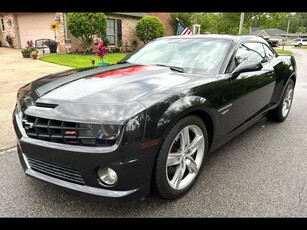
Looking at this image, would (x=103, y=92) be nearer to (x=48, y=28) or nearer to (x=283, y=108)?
(x=283, y=108)

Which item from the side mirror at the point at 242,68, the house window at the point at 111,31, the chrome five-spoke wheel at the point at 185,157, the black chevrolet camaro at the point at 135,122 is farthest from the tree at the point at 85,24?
the chrome five-spoke wheel at the point at 185,157

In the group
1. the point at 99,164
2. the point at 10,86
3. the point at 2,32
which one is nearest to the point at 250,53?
the point at 99,164

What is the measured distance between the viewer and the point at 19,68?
10305 millimetres

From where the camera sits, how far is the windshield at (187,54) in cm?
308

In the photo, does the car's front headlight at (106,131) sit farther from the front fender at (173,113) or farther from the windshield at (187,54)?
the windshield at (187,54)

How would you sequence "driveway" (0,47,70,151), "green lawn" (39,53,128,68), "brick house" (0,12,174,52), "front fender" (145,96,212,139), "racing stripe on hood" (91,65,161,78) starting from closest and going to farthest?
"front fender" (145,96,212,139), "racing stripe on hood" (91,65,161,78), "driveway" (0,47,70,151), "green lawn" (39,53,128,68), "brick house" (0,12,174,52)

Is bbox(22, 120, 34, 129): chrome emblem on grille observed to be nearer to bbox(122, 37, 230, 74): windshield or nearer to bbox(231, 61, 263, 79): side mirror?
bbox(122, 37, 230, 74): windshield

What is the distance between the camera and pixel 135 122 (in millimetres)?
1958

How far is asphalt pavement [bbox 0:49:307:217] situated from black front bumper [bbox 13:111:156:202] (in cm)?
14

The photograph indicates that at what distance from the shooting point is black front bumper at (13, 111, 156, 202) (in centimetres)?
194

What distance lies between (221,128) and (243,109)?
568mm

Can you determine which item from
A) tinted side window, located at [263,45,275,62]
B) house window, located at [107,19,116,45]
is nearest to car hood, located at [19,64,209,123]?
tinted side window, located at [263,45,275,62]
